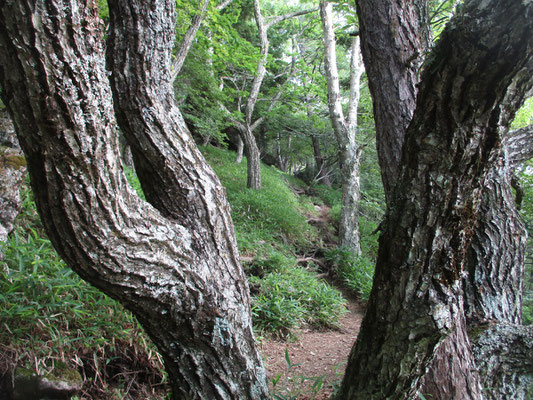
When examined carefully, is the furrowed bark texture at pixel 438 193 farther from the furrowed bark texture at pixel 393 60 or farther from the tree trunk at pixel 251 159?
the tree trunk at pixel 251 159

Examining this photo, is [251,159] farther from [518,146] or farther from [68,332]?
[518,146]

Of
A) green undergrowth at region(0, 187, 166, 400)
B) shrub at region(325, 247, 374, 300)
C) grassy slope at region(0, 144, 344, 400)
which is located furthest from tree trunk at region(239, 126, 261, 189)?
green undergrowth at region(0, 187, 166, 400)

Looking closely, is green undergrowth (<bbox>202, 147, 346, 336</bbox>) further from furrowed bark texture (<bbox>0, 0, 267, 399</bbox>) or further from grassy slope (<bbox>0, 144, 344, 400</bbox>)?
furrowed bark texture (<bbox>0, 0, 267, 399</bbox>)

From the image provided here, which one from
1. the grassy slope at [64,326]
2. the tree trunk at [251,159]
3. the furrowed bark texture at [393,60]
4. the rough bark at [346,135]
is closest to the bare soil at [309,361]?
the grassy slope at [64,326]

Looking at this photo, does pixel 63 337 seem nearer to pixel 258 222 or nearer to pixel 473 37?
pixel 473 37

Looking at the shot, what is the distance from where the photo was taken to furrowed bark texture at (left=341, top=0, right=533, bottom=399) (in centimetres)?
101

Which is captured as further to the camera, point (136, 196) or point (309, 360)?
point (309, 360)

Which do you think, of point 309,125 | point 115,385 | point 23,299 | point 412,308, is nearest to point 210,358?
point 412,308

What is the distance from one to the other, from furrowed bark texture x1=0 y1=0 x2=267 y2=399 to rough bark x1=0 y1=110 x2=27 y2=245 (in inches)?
93.3

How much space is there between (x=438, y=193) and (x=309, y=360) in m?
2.81

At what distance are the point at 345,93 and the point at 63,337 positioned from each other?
14398 millimetres

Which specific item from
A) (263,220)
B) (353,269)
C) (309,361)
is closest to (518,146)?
(309,361)

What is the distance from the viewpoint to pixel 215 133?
9.77 meters

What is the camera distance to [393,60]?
2.36 meters
